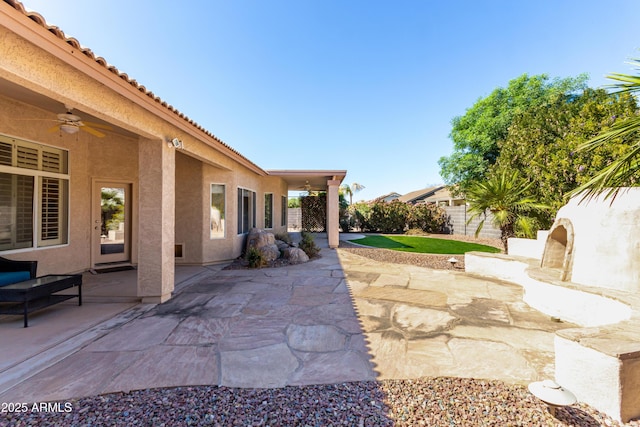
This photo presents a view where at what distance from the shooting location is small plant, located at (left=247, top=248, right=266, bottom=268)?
900cm

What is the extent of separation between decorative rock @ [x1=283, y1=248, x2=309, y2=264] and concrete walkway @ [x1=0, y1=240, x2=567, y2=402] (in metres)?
3.32

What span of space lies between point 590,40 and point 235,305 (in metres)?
16.0

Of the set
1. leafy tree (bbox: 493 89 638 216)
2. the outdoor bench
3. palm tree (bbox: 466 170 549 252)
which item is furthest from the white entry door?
leafy tree (bbox: 493 89 638 216)

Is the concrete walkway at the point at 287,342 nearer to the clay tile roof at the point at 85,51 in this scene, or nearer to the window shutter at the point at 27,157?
the clay tile roof at the point at 85,51

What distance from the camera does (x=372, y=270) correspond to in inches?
345

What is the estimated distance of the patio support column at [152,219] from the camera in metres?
5.37

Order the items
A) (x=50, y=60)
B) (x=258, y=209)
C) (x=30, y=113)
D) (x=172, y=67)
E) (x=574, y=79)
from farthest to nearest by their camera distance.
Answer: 1. (x=574, y=79)
2. (x=258, y=209)
3. (x=172, y=67)
4. (x=30, y=113)
5. (x=50, y=60)

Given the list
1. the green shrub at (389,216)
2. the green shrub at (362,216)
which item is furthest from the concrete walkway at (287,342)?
the green shrub at (362,216)

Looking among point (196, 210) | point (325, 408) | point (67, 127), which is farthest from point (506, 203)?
point (67, 127)

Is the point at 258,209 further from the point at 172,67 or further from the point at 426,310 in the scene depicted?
the point at 426,310

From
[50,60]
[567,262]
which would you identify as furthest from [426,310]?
[50,60]

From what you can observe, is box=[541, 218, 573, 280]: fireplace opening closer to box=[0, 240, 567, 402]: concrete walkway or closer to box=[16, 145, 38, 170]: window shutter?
box=[0, 240, 567, 402]: concrete walkway

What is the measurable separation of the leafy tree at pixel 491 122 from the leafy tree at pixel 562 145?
25.0 ft

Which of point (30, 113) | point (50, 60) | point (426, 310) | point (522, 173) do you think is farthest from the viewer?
point (522, 173)
